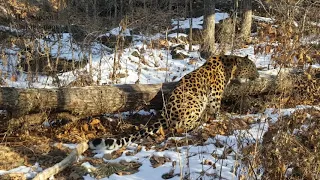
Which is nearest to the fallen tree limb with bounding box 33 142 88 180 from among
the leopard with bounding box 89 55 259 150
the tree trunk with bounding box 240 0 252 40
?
the leopard with bounding box 89 55 259 150

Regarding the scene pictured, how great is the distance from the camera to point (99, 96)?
747 cm

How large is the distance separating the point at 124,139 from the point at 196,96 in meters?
1.97

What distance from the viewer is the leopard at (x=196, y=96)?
7.29m

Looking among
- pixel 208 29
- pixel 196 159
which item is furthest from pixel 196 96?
pixel 208 29

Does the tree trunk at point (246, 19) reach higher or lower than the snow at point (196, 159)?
higher

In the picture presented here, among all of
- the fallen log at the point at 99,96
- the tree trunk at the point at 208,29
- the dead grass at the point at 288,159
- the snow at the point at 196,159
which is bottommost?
the snow at the point at 196,159

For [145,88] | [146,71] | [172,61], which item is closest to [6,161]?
[145,88]

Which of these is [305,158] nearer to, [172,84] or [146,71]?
[172,84]

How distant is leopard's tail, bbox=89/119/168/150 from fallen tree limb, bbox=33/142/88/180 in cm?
20

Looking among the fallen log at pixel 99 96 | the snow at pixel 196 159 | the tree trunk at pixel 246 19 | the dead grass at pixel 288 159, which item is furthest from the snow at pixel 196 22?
the dead grass at pixel 288 159

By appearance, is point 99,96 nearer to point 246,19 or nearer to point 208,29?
point 208,29

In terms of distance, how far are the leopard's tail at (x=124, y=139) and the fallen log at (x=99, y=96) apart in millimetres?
605

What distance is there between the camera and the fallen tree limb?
5.03 m

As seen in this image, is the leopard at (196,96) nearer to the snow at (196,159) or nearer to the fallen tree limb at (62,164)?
the snow at (196,159)
